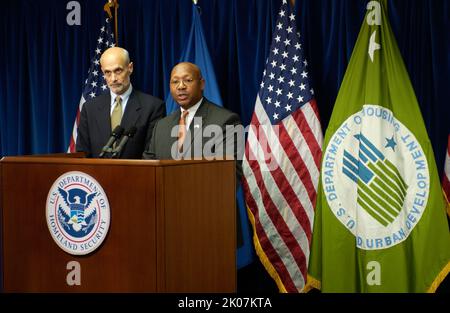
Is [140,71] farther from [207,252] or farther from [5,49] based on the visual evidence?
[207,252]

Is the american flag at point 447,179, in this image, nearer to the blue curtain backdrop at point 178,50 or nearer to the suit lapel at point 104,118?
the blue curtain backdrop at point 178,50

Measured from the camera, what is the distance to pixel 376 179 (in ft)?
10.8

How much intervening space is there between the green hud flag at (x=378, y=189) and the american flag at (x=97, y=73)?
194 centimetres

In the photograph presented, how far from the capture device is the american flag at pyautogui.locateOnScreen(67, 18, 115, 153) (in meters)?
4.33

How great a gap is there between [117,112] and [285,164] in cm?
118

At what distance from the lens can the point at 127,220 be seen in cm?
185

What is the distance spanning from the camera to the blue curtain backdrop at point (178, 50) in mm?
3617

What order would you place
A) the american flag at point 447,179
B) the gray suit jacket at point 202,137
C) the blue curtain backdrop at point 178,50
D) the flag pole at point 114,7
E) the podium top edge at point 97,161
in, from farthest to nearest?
the flag pole at point 114,7 < the blue curtain backdrop at point 178,50 < the american flag at point 447,179 < the gray suit jacket at point 202,137 < the podium top edge at point 97,161

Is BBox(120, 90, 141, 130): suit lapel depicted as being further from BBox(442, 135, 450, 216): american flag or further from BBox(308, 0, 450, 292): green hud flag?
BBox(442, 135, 450, 216): american flag

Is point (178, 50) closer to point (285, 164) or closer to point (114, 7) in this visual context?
point (114, 7)

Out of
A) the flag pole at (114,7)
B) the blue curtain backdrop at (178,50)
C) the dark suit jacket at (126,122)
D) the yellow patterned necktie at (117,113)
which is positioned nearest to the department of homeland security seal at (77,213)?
the dark suit jacket at (126,122)

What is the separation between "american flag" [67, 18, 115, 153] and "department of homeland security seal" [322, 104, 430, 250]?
2011 millimetres

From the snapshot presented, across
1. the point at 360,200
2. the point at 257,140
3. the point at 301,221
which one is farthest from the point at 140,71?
the point at 360,200
